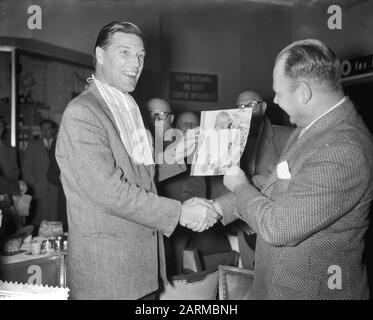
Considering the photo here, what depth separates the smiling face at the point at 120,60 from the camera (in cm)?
161

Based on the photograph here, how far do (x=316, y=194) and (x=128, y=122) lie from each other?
33.5 inches

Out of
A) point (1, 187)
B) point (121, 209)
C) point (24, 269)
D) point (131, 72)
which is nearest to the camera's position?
point (121, 209)

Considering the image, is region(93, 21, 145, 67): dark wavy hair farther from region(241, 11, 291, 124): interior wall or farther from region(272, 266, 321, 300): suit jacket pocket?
region(241, 11, 291, 124): interior wall

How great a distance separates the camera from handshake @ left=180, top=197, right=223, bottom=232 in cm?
160

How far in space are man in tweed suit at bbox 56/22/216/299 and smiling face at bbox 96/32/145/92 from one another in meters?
0.09

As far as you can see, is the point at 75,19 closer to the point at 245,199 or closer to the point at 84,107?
the point at 84,107

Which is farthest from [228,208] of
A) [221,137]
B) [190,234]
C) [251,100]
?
[251,100]

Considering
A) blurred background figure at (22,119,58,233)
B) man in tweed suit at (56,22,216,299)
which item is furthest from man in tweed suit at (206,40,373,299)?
blurred background figure at (22,119,58,233)

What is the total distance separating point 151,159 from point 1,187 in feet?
4.77

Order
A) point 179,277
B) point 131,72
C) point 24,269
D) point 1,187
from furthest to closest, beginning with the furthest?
point 1,187 → point 24,269 → point 179,277 → point 131,72

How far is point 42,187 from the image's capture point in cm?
449

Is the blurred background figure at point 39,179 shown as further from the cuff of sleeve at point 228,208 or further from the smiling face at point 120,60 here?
the cuff of sleeve at point 228,208
